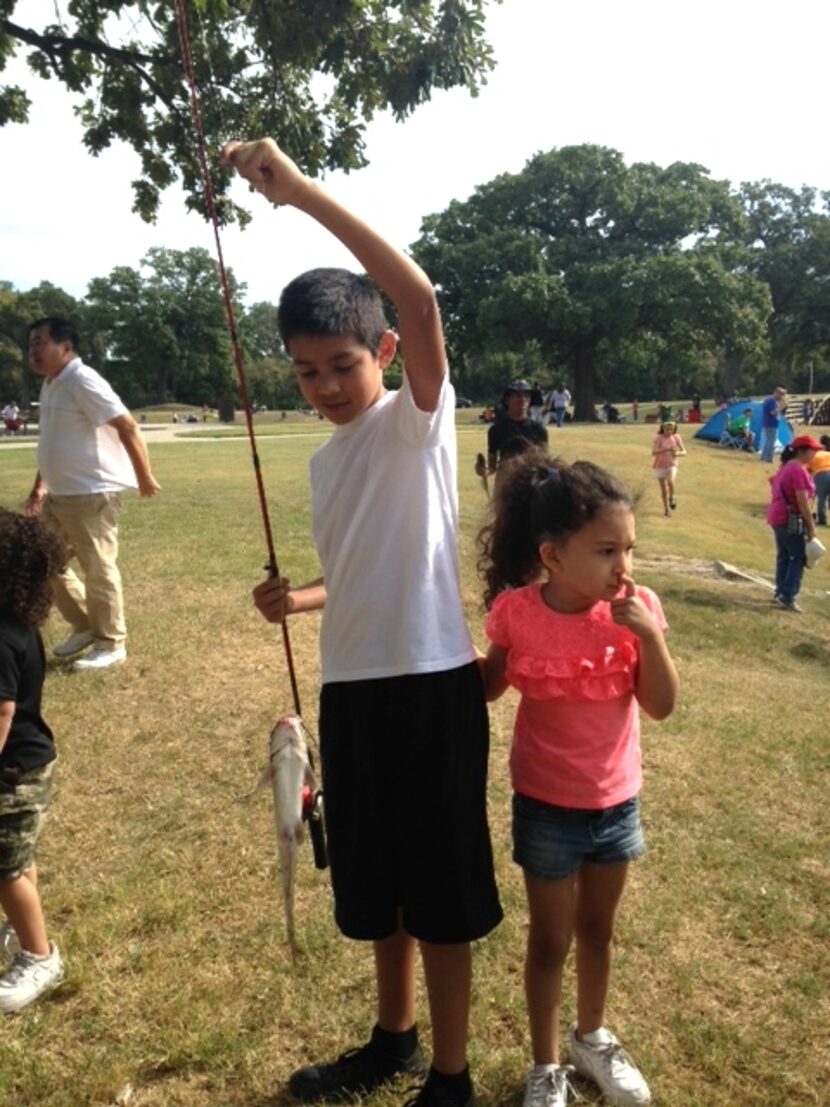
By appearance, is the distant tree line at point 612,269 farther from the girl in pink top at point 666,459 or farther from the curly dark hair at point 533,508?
the curly dark hair at point 533,508

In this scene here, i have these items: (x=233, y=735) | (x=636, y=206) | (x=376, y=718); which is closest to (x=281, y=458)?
(x=233, y=735)

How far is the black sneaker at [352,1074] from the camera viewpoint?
8.04ft

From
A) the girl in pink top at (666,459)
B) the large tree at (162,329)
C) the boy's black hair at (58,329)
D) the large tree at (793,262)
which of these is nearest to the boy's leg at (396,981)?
the boy's black hair at (58,329)

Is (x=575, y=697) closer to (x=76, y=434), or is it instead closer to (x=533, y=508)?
(x=533, y=508)

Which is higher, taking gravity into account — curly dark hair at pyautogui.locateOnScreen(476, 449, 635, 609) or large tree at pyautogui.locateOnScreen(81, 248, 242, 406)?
large tree at pyautogui.locateOnScreen(81, 248, 242, 406)

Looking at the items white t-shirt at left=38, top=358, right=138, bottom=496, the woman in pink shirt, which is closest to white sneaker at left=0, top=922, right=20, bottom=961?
white t-shirt at left=38, top=358, right=138, bottom=496

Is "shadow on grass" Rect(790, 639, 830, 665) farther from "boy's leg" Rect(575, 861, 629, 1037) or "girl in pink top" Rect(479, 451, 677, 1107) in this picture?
"girl in pink top" Rect(479, 451, 677, 1107)

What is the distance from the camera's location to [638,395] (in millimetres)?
69250

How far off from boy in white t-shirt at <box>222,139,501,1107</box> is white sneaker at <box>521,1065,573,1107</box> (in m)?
0.23

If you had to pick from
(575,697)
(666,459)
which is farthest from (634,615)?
(666,459)

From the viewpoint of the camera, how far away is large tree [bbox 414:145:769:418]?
39.8 meters

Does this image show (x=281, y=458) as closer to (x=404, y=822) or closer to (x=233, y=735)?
(x=233, y=735)

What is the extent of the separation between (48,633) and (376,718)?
507 centimetres

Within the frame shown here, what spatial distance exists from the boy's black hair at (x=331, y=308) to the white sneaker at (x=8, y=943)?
7.14 ft
